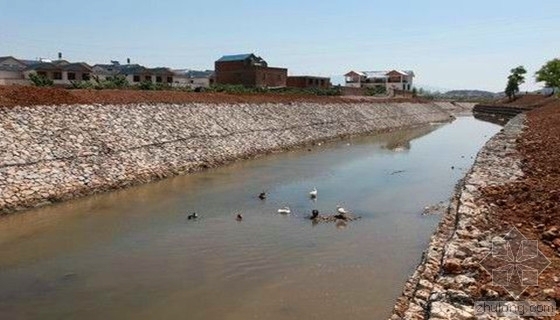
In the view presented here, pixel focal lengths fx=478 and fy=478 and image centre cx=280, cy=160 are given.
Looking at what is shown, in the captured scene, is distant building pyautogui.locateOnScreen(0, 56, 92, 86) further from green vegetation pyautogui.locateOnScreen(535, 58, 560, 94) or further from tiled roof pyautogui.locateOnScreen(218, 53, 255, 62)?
green vegetation pyautogui.locateOnScreen(535, 58, 560, 94)

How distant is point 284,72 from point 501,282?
72.8 meters

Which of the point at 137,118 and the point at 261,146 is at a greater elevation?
the point at 137,118

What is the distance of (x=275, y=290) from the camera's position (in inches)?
420

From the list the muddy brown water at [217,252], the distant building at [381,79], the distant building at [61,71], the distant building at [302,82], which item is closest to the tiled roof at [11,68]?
the distant building at [61,71]

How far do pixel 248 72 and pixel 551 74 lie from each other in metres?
56.0

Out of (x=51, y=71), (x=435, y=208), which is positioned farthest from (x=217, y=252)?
(x=51, y=71)

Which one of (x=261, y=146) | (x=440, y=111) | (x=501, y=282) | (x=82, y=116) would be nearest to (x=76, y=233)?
(x=82, y=116)

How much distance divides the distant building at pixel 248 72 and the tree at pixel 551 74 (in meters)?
48.9

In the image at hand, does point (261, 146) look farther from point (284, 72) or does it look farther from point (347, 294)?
point (284, 72)

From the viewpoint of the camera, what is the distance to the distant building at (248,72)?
7375 cm

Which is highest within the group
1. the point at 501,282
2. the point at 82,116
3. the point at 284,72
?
the point at 284,72

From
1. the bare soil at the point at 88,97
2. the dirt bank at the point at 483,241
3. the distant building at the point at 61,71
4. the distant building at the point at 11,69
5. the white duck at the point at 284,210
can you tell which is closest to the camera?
the dirt bank at the point at 483,241

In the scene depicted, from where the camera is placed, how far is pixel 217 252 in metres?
13.2

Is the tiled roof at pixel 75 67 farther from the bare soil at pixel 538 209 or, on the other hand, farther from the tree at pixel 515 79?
the tree at pixel 515 79
